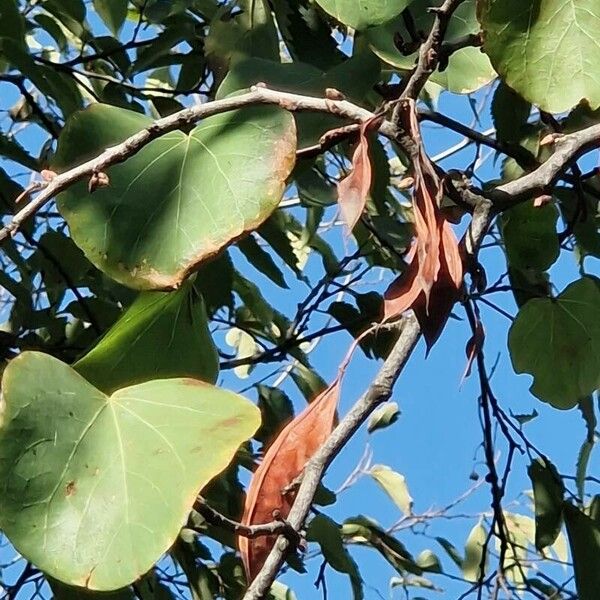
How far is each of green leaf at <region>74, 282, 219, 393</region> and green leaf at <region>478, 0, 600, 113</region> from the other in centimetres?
22

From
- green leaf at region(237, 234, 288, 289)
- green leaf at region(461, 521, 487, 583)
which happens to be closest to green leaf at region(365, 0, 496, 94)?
green leaf at region(237, 234, 288, 289)

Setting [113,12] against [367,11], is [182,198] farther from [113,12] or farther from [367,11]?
[113,12]

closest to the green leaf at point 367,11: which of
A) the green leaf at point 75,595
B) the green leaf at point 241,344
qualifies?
the green leaf at point 75,595

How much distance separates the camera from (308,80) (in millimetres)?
686

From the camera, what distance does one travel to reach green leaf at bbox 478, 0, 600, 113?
0.56 metres

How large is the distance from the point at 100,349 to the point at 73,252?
2.00ft

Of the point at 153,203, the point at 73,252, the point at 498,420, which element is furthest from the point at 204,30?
the point at 153,203

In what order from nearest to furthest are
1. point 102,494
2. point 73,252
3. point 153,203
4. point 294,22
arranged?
point 102,494 < point 153,203 < point 294,22 < point 73,252

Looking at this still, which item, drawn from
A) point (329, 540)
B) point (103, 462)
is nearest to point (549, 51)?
point (103, 462)

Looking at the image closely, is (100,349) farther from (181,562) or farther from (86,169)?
(181,562)

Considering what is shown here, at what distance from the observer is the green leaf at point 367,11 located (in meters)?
0.62

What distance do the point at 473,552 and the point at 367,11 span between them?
1226 mm

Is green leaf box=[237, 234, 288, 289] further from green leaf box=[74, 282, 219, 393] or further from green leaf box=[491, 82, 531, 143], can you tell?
green leaf box=[74, 282, 219, 393]

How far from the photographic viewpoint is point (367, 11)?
623 mm
